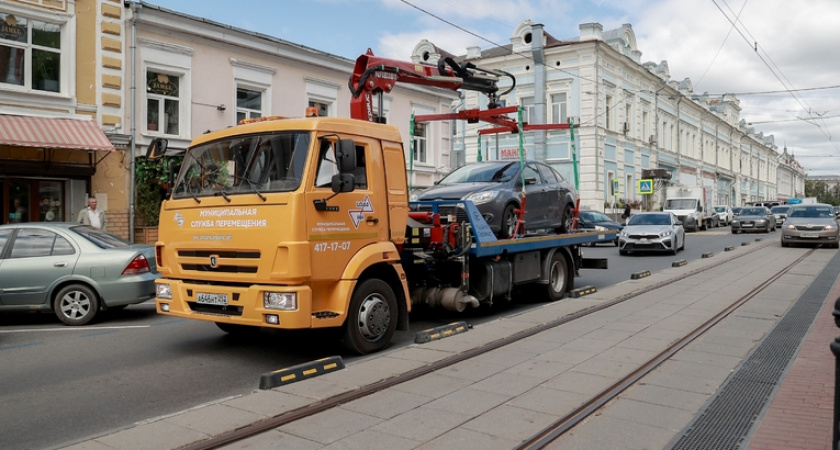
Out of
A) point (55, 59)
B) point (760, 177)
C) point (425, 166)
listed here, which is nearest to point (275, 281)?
point (55, 59)

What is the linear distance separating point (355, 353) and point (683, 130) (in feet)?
177

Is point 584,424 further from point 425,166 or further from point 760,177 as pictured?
point 760,177

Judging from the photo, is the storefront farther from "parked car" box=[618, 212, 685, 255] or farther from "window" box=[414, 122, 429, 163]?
"parked car" box=[618, 212, 685, 255]

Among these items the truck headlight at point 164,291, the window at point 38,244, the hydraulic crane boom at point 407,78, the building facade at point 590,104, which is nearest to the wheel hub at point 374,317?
the truck headlight at point 164,291

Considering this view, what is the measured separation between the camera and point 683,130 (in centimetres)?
5516

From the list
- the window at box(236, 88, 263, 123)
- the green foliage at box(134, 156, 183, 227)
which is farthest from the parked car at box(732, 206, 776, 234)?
the green foliage at box(134, 156, 183, 227)

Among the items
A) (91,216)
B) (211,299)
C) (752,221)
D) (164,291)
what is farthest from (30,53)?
(752,221)

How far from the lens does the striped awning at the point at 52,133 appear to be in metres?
13.8

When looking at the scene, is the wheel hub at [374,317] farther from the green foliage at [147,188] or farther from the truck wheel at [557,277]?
the green foliage at [147,188]

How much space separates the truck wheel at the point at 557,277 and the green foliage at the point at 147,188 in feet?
34.2

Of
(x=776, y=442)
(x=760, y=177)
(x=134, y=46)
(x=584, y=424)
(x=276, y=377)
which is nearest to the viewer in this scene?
(x=776, y=442)

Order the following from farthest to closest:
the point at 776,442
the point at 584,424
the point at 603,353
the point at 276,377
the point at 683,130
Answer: the point at 683,130
the point at 603,353
the point at 276,377
the point at 584,424
the point at 776,442

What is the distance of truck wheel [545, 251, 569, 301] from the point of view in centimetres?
1138

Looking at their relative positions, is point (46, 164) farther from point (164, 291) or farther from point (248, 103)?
point (164, 291)
